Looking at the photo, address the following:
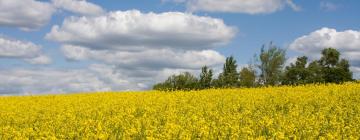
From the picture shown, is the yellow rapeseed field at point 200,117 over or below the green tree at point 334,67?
below

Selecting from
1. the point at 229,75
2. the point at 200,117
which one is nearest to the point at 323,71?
the point at 229,75

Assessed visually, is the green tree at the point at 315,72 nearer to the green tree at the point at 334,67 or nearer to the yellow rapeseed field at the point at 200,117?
the green tree at the point at 334,67

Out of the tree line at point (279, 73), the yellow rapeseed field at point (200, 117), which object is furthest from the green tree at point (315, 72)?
the yellow rapeseed field at point (200, 117)

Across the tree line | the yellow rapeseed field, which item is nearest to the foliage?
the tree line

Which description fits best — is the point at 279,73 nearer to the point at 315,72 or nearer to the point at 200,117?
the point at 315,72

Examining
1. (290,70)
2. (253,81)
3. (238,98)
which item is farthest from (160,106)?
(253,81)

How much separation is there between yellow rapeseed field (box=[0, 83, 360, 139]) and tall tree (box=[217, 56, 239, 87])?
31162mm

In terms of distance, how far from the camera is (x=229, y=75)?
190 ft

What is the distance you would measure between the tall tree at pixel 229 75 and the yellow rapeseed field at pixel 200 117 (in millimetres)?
31162

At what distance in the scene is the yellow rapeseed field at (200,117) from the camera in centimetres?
1174

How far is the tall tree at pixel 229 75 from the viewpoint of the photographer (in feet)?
185

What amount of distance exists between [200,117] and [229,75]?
4197 cm

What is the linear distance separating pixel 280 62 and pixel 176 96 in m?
40.0

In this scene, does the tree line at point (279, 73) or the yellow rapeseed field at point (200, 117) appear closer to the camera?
the yellow rapeseed field at point (200, 117)
